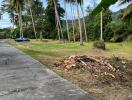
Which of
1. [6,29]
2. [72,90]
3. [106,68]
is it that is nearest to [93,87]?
[72,90]

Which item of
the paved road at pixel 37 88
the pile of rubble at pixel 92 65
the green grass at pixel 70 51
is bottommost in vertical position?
the green grass at pixel 70 51

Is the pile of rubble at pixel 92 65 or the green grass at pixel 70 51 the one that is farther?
the green grass at pixel 70 51

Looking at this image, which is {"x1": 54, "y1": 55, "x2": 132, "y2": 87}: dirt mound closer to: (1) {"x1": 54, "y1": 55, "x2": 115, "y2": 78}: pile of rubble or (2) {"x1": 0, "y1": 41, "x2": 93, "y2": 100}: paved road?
(1) {"x1": 54, "y1": 55, "x2": 115, "y2": 78}: pile of rubble

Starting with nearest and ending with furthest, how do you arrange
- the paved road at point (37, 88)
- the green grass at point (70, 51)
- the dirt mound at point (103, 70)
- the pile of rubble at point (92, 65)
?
1. the paved road at point (37, 88)
2. the dirt mound at point (103, 70)
3. the pile of rubble at point (92, 65)
4. the green grass at point (70, 51)

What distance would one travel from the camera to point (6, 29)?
103625mm

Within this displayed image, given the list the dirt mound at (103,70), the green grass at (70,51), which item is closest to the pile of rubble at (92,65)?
the dirt mound at (103,70)

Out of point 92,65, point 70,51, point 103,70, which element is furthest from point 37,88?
point 70,51

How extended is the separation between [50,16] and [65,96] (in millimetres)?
70310

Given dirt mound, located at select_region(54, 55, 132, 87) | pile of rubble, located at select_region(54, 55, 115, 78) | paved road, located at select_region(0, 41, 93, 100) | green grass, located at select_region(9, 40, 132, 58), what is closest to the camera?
paved road, located at select_region(0, 41, 93, 100)

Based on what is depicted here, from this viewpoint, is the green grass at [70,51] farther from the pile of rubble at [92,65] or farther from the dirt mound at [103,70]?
the dirt mound at [103,70]

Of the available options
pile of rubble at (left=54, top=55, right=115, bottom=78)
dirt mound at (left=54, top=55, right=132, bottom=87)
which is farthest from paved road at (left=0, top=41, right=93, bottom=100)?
pile of rubble at (left=54, top=55, right=115, bottom=78)

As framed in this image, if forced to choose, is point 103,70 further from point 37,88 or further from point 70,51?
point 70,51

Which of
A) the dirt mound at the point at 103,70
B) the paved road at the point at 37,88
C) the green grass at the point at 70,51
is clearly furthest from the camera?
the green grass at the point at 70,51

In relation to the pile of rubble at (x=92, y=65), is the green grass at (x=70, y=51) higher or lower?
lower
